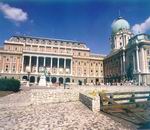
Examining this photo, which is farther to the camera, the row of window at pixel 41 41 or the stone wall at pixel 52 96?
Answer: the row of window at pixel 41 41

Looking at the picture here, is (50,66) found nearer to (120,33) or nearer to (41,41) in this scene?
(41,41)

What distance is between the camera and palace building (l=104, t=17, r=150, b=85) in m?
55.5

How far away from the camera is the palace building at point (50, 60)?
7629cm

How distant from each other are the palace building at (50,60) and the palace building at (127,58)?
957cm

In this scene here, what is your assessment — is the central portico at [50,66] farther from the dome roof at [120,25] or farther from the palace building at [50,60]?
the dome roof at [120,25]

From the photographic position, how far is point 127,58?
65.4m

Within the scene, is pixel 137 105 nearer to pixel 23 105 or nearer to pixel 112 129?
pixel 112 129

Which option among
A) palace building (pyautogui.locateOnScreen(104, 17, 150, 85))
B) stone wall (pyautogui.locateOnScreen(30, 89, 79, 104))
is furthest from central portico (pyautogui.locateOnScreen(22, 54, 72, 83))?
stone wall (pyautogui.locateOnScreen(30, 89, 79, 104))

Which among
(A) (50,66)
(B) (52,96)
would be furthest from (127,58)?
(B) (52,96)

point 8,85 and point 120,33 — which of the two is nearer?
point 8,85

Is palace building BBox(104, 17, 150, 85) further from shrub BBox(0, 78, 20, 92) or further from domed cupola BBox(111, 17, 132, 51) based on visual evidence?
shrub BBox(0, 78, 20, 92)

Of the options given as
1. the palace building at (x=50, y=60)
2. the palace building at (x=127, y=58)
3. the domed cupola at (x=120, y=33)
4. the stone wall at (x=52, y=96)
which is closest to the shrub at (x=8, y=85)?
the stone wall at (x=52, y=96)

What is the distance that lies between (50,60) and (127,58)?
3658 cm

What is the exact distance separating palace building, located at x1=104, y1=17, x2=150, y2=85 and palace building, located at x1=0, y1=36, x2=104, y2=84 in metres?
9.57
